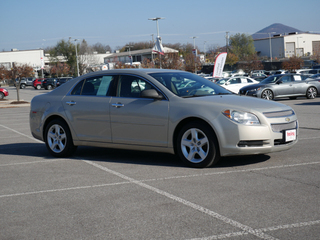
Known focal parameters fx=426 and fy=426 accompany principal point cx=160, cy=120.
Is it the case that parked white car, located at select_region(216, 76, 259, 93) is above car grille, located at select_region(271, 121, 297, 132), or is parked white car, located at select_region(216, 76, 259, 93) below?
above

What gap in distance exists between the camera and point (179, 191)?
17.7 feet

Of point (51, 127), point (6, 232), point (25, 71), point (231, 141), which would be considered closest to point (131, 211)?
point (6, 232)

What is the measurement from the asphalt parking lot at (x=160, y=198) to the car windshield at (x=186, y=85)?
3.94ft

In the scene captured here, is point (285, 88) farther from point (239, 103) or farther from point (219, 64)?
point (239, 103)

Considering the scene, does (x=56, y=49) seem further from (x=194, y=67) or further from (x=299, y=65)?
(x=299, y=65)

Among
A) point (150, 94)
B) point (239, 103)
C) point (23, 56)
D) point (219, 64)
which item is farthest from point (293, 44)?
point (150, 94)

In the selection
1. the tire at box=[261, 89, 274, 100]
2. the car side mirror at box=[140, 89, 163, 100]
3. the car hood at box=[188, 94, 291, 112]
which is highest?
the car side mirror at box=[140, 89, 163, 100]

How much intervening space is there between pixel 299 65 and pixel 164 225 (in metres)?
60.9

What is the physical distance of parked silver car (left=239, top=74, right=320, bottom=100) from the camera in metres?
24.6

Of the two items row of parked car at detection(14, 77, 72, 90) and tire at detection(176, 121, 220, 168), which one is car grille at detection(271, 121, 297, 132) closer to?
tire at detection(176, 121, 220, 168)

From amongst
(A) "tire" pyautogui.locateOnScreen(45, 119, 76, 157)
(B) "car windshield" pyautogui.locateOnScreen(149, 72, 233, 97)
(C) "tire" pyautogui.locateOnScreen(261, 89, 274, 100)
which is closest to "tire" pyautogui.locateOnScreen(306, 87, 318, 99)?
(C) "tire" pyautogui.locateOnScreen(261, 89, 274, 100)

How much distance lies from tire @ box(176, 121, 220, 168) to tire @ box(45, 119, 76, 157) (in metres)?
2.46

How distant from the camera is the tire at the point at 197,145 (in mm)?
6508

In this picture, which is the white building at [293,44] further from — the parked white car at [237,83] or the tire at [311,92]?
the tire at [311,92]
